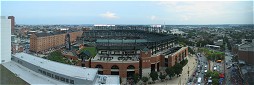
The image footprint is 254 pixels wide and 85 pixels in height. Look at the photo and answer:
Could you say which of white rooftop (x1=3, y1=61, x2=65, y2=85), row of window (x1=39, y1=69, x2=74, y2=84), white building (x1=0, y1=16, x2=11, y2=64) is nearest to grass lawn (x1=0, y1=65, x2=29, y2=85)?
white rooftop (x1=3, y1=61, x2=65, y2=85)

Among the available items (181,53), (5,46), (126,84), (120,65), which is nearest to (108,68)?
(120,65)

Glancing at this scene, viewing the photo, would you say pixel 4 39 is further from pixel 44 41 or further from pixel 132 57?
pixel 44 41

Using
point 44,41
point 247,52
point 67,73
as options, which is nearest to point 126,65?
point 67,73

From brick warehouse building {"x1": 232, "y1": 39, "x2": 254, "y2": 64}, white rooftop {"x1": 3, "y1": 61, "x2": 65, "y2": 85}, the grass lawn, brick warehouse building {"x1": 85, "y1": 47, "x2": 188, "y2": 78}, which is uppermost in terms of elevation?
brick warehouse building {"x1": 232, "y1": 39, "x2": 254, "y2": 64}

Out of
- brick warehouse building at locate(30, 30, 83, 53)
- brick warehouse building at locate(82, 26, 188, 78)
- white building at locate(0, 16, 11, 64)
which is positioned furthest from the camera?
brick warehouse building at locate(30, 30, 83, 53)

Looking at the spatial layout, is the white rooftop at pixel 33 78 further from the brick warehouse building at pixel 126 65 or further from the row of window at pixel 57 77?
the brick warehouse building at pixel 126 65

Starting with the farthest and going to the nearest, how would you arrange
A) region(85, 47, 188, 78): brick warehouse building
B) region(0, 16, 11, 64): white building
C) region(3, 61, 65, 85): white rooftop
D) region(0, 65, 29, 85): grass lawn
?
region(85, 47, 188, 78): brick warehouse building
region(0, 16, 11, 64): white building
region(3, 61, 65, 85): white rooftop
region(0, 65, 29, 85): grass lawn

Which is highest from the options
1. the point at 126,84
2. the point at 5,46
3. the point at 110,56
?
the point at 5,46

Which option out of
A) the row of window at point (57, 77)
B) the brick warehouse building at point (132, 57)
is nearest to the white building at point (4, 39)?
the row of window at point (57, 77)

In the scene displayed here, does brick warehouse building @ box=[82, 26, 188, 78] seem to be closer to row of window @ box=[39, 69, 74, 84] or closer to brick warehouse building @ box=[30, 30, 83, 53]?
row of window @ box=[39, 69, 74, 84]

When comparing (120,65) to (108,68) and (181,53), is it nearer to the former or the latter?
(108,68)

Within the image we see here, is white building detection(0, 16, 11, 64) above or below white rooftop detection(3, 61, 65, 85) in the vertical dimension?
above
